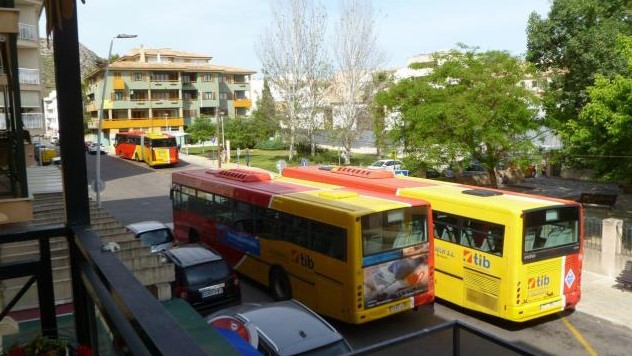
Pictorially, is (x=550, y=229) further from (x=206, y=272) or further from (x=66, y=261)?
(x=66, y=261)

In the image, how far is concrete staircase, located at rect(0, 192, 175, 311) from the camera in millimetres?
5109

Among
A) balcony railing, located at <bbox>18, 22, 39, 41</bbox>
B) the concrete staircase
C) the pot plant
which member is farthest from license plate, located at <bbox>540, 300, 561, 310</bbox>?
balcony railing, located at <bbox>18, 22, 39, 41</bbox>

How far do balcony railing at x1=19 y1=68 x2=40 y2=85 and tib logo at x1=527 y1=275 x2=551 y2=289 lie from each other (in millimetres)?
30655

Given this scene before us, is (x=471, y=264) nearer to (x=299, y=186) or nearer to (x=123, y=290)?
(x=299, y=186)

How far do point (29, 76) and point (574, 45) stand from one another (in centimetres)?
2896

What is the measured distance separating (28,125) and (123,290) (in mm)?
34793

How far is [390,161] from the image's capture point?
3816 cm

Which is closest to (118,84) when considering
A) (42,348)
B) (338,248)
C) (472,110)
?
(472,110)

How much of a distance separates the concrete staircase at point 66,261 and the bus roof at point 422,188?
7.31 metres

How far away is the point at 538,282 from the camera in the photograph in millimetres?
11609

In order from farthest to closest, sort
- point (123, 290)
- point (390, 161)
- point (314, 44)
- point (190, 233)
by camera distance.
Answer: point (314, 44) → point (390, 161) → point (190, 233) → point (123, 290)

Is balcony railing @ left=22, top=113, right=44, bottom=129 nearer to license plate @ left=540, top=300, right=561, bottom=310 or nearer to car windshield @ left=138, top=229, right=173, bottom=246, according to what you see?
car windshield @ left=138, top=229, right=173, bottom=246

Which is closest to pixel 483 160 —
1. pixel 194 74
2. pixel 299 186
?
pixel 299 186

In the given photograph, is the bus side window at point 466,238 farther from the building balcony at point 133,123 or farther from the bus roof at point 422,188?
the building balcony at point 133,123
